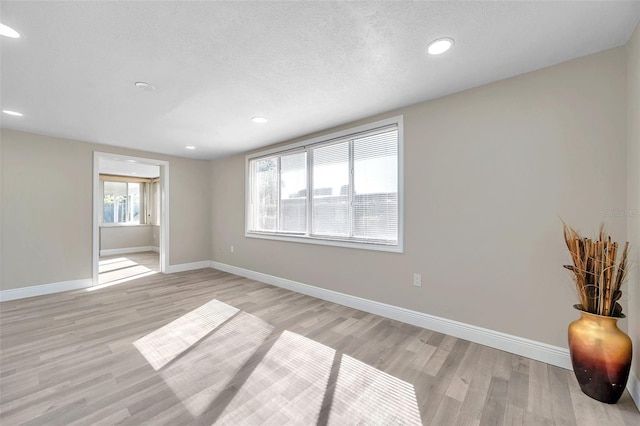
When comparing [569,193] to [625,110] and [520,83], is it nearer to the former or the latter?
[625,110]

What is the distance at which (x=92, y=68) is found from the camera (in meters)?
2.08

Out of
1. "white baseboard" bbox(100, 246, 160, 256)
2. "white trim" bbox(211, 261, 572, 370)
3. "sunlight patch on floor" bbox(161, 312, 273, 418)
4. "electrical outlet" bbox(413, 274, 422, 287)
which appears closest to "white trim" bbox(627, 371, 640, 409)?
"white trim" bbox(211, 261, 572, 370)

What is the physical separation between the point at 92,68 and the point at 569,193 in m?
3.95

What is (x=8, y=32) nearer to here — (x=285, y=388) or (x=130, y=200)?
(x=285, y=388)

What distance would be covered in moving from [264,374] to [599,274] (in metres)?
2.42

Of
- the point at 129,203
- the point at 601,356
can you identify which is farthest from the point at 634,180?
the point at 129,203

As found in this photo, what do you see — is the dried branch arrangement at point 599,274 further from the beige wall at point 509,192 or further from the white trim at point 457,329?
the white trim at point 457,329

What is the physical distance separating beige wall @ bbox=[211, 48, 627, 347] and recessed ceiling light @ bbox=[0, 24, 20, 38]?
3.16 metres

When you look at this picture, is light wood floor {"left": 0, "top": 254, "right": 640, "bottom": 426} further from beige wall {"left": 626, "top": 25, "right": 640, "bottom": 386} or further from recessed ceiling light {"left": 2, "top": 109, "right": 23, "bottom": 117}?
recessed ceiling light {"left": 2, "top": 109, "right": 23, "bottom": 117}

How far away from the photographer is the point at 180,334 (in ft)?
8.60

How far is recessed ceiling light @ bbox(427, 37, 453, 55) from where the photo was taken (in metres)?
1.77

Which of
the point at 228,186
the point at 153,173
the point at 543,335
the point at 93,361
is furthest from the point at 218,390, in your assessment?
the point at 153,173

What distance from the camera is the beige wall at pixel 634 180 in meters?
1.64

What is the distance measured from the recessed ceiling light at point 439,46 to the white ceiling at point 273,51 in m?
0.05
